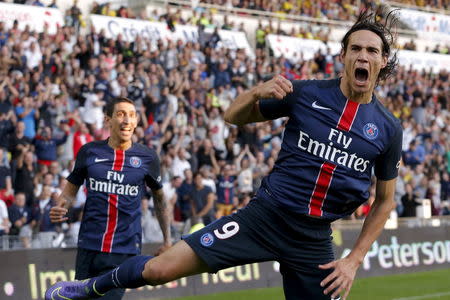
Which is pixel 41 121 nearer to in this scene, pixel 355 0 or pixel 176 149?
pixel 176 149

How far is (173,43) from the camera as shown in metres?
20.2

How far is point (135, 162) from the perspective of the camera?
8.20 m

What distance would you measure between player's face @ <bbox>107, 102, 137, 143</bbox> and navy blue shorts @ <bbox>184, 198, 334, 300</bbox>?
2233 mm

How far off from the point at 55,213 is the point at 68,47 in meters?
10.5

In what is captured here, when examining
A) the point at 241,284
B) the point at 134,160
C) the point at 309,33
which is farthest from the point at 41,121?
the point at 309,33

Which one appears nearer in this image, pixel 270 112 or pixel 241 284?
pixel 270 112

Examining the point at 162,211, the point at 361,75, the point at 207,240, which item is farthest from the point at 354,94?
the point at 162,211

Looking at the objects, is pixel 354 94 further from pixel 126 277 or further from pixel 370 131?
pixel 126 277

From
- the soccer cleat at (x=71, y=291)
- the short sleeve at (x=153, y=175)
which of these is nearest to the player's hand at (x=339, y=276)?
the soccer cleat at (x=71, y=291)

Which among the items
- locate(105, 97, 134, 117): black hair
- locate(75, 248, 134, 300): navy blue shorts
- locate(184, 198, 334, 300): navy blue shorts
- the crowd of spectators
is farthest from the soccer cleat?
the crowd of spectators

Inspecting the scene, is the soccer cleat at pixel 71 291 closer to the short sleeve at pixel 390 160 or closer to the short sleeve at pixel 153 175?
the short sleeve at pixel 153 175

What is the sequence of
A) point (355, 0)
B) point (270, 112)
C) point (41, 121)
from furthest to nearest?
point (355, 0) → point (41, 121) → point (270, 112)

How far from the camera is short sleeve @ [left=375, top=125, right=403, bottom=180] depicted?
605 centimetres

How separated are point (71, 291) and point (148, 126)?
10.7 meters
